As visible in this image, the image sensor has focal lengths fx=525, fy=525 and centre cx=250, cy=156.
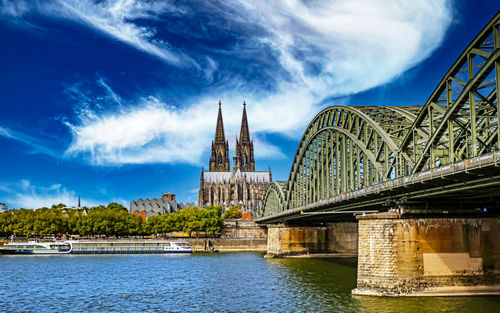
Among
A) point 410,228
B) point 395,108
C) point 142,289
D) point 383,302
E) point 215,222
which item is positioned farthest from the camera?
point 215,222

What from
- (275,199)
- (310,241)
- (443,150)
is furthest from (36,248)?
(443,150)

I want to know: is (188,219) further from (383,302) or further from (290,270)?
(383,302)

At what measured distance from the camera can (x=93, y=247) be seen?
107 m

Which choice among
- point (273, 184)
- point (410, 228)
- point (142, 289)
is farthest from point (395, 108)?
point (273, 184)

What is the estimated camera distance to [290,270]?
220ft

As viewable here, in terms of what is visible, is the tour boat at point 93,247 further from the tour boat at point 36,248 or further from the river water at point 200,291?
the river water at point 200,291

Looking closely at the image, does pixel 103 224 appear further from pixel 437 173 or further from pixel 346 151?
pixel 437 173

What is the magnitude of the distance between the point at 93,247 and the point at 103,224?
82.7 feet

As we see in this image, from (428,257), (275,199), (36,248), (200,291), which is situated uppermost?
(275,199)

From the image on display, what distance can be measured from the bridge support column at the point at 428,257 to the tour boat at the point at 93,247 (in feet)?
232

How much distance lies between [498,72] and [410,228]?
13679 mm

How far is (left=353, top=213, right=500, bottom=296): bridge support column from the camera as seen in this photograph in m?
39.5

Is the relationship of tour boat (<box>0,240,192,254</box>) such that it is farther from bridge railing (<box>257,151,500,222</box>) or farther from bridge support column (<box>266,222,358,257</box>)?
bridge railing (<box>257,151,500,222</box>)

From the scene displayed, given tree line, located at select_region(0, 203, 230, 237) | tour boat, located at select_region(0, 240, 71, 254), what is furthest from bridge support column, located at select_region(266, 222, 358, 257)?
tree line, located at select_region(0, 203, 230, 237)
